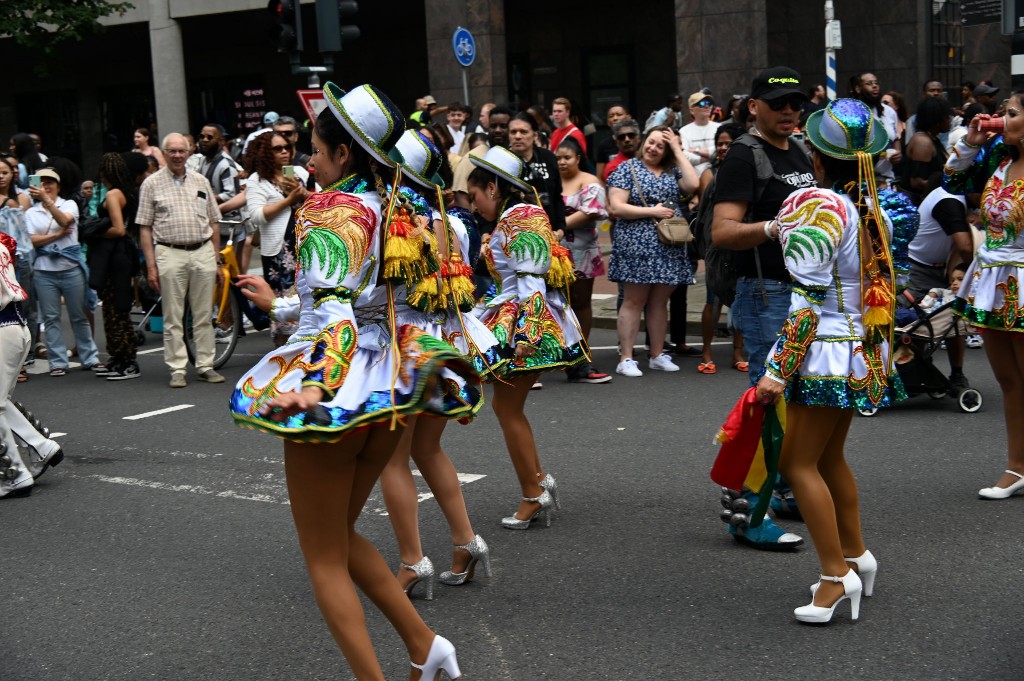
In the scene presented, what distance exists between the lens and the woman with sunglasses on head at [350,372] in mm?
3602

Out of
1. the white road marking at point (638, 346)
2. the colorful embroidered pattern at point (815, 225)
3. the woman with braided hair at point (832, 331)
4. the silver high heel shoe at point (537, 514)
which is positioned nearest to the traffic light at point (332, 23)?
the white road marking at point (638, 346)

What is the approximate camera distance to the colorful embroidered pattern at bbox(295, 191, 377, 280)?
362cm

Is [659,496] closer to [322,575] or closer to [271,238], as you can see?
[322,575]

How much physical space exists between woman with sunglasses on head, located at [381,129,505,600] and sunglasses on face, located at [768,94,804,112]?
141cm

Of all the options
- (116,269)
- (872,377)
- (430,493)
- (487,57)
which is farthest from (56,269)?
(487,57)

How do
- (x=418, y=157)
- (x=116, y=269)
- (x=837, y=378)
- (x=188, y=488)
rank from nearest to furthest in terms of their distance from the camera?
(x=837, y=378) < (x=418, y=157) < (x=188, y=488) < (x=116, y=269)

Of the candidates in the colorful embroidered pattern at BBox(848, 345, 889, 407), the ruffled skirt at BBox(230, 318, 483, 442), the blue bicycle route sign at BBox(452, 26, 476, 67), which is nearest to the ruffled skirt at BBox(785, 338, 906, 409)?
the colorful embroidered pattern at BBox(848, 345, 889, 407)

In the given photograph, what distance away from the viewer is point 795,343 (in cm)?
460

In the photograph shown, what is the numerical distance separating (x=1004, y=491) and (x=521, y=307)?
2571 mm

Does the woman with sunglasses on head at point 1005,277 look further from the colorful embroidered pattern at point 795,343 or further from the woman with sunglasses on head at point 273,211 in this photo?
the woman with sunglasses on head at point 273,211

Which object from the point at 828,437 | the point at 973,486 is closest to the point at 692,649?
the point at 828,437

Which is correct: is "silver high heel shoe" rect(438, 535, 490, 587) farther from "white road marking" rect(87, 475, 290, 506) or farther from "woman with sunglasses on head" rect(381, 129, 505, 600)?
"white road marking" rect(87, 475, 290, 506)

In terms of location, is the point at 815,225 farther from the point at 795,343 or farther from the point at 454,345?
the point at 454,345

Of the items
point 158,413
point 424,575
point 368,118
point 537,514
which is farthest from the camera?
point 158,413
